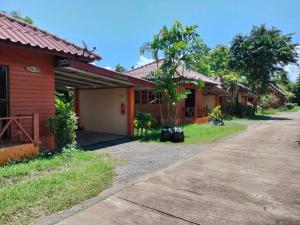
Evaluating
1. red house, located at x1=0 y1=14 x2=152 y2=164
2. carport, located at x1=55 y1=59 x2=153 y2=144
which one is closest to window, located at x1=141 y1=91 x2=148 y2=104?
carport, located at x1=55 y1=59 x2=153 y2=144

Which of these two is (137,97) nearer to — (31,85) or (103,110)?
(103,110)

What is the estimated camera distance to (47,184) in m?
5.41

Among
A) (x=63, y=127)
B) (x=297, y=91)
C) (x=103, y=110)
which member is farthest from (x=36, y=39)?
(x=297, y=91)

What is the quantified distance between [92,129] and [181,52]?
6.40 meters

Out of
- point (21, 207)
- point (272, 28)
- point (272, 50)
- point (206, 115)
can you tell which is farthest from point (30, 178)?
point (272, 28)

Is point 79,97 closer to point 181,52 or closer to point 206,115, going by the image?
point 181,52

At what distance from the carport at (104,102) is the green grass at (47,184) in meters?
4.53

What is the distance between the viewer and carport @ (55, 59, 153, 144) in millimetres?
12109

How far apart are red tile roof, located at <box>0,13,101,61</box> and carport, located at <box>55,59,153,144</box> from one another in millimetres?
1697

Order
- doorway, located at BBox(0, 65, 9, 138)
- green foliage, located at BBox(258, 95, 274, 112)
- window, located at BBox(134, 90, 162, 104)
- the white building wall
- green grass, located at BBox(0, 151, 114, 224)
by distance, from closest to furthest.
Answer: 1. green grass, located at BBox(0, 151, 114, 224)
2. doorway, located at BBox(0, 65, 9, 138)
3. the white building wall
4. window, located at BBox(134, 90, 162, 104)
5. green foliage, located at BBox(258, 95, 274, 112)

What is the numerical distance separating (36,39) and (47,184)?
14.1 feet

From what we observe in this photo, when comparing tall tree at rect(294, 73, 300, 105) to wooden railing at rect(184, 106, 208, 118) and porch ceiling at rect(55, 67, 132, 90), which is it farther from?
porch ceiling at rect(55, 67, 132, 90)

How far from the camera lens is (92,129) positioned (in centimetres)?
1520

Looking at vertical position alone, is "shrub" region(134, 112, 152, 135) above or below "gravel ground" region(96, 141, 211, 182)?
above
